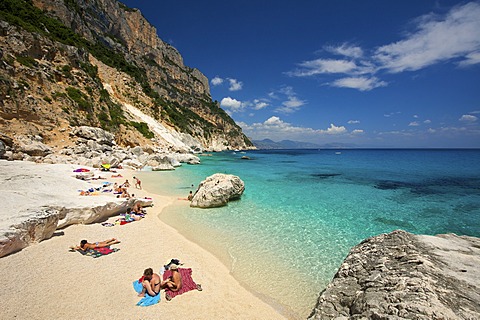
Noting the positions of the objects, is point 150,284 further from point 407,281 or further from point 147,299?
point 407,281

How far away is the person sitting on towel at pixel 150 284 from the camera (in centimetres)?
474

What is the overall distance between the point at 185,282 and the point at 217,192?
7430mm

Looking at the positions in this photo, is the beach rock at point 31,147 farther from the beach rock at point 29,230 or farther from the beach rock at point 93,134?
the beach rock at point 29,230

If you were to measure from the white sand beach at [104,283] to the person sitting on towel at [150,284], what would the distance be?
0.20 m

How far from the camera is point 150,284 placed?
4.88 metres

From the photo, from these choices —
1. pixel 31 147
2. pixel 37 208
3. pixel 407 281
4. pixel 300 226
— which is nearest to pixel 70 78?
pixel 31 147

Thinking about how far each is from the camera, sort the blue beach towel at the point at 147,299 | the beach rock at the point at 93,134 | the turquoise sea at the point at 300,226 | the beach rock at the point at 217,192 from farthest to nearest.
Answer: the beach rock at the point at 93,134
the beach rock at the point at 217,192
the turquoise sea at the point at 300,226
the blue beach towel at the point at 147,299

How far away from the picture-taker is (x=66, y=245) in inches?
261

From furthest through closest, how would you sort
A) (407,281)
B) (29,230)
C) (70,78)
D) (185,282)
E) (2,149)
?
(70,78) < (2,149) < (29,230) < (185,282) < (407,281)

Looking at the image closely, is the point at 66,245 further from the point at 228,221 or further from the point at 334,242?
the point at 334,242


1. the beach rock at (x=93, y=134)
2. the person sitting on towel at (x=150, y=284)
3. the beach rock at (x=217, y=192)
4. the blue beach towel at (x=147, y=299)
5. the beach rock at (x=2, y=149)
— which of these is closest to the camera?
the blue beach towel at (x=147, y=299)

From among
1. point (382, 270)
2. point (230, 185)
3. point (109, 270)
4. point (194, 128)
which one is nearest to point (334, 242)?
point (382, 270)

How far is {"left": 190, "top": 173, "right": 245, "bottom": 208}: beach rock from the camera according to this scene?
12367mm

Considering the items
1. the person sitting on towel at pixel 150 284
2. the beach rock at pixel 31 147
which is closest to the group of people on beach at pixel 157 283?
the person sitting on towel at pixel 150 284
